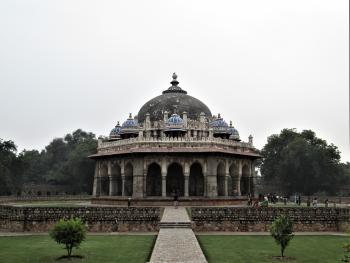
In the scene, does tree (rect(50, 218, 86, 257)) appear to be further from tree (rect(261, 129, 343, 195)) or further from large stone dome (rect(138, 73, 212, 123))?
tree (rect(261, 129, 343, 195))

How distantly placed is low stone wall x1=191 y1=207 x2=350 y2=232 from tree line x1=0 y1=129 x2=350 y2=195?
31.9 metres

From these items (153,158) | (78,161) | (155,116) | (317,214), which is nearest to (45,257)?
(317,214)

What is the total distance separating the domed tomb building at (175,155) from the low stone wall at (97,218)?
10.0m

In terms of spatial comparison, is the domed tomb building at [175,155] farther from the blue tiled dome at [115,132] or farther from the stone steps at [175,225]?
the stone steps at [175,225]

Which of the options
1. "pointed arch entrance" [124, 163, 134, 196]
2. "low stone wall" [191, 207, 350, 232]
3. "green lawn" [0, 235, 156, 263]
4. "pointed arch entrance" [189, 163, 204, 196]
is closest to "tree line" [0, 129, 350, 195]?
"pointed arch entrance" [124, 163, 134, 196]

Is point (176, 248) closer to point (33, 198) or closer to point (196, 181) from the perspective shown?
point (196, 181)

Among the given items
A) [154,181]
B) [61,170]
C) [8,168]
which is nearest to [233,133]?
[154,181]

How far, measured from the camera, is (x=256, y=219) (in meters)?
21.3

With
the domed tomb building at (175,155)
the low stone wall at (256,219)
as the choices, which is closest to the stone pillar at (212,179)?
the domed tomb building at (175,155)

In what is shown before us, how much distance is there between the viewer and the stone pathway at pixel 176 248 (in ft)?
40.0

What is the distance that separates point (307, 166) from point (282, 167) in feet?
10.8

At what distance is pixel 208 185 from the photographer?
105 feet

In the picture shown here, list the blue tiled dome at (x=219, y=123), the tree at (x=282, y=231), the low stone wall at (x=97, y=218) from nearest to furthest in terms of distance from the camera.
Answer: the tree at (x=282, y=231)
the low stone wall at (x=97, y=218)
the blue tiled dome at (x=219, y=123)

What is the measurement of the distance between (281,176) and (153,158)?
2918 centimetres
